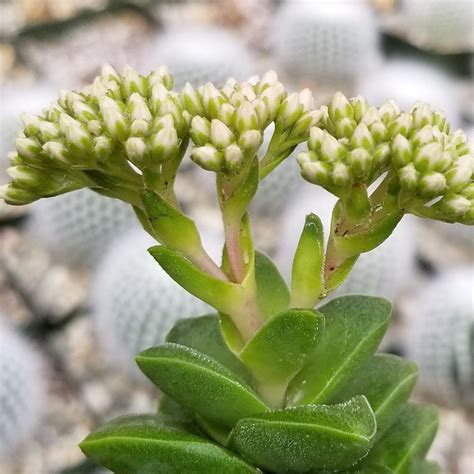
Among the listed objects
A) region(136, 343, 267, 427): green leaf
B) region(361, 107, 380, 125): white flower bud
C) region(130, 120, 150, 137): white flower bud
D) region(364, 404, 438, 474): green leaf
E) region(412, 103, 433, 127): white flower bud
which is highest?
region(412, 103, 433, 127): white flower bud

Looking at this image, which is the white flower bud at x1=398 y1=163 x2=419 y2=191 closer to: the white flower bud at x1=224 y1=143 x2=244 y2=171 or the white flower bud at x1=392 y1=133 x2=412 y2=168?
the white flower bud at x1=392 y1=133 x2=412 y2=168

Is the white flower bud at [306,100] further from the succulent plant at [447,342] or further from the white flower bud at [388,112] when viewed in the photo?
the succulent plant at [447,342]

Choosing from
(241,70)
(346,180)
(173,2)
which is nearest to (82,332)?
(241,70)

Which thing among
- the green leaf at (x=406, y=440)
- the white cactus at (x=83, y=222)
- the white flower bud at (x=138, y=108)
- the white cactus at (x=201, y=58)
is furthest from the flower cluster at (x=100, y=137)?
the white cactus at (x=201, y=58)

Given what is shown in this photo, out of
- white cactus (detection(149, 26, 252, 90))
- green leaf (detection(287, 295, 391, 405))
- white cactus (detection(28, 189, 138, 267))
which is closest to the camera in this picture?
green leaf (detection(287, 295, 391, 405))

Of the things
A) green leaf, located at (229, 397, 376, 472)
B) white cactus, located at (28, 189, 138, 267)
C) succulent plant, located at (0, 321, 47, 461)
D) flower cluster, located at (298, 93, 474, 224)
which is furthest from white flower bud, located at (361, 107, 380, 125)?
white cactus, located at (28, 189, 138, 267)

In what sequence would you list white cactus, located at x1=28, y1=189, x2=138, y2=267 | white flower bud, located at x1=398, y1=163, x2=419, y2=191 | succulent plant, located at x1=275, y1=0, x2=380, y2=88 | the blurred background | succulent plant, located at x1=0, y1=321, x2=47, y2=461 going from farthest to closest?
succulent plant, located at x1=275, y1=0, x2=380, y2=88
white cactus, located at x1=28, y1=189, x2=138, y2=267
the blurred background
succulent plant, located at x1=0, y1=321, x2=47, y2=461
white flower bud, located at x1=398, y1=163, x2=419, y2=191

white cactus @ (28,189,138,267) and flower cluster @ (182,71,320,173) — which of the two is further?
white cactus @ (28,189,138,267)
